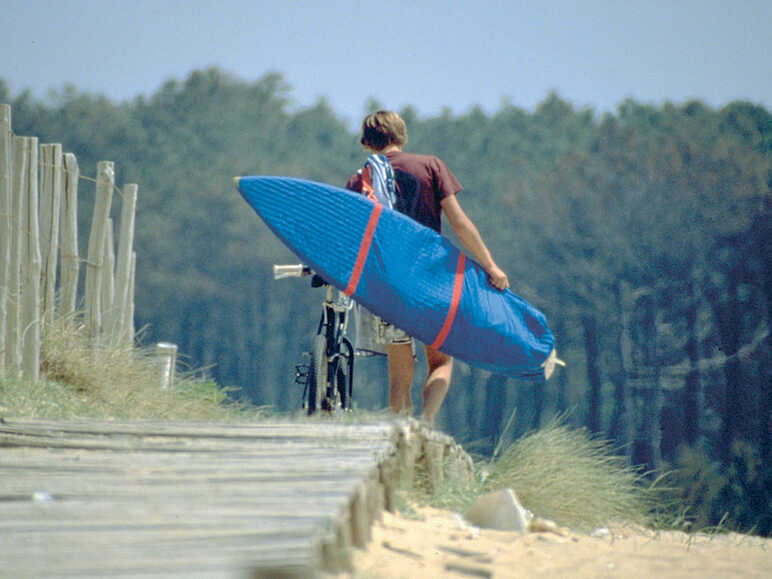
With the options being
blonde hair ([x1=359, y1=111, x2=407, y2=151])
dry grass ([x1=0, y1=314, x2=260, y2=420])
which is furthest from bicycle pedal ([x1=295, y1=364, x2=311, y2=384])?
blonde hair ([x1=359, y1=111, x2=407, y2=151])

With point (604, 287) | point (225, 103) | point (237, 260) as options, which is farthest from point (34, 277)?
point (225, 103)

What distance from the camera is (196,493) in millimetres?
2998

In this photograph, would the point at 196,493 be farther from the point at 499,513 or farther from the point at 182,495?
the point at 499,513

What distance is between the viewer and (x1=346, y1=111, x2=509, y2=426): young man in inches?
207

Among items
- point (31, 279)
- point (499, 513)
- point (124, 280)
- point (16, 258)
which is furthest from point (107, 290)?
point (499, 513)

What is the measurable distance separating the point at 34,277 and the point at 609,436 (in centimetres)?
3104

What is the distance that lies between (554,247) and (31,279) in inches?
1305

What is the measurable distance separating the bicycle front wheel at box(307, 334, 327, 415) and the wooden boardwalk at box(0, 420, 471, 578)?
3.45 feet

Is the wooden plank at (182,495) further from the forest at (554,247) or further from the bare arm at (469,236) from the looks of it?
the forest at (554,247)

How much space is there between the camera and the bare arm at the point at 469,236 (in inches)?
207

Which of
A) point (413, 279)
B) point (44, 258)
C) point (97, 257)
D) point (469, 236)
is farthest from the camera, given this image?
point (97, 257)

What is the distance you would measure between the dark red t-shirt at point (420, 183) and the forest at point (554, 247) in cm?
2124

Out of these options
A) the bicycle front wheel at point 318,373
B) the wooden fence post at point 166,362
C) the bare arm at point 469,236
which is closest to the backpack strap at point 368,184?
the bare arm at point 469,236

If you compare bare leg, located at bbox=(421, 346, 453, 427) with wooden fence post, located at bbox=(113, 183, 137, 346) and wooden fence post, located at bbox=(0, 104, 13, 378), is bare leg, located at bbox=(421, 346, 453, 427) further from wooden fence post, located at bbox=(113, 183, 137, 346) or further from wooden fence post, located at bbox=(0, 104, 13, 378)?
wooden fence post, located at bbox=(113, 183, 137, 346)
